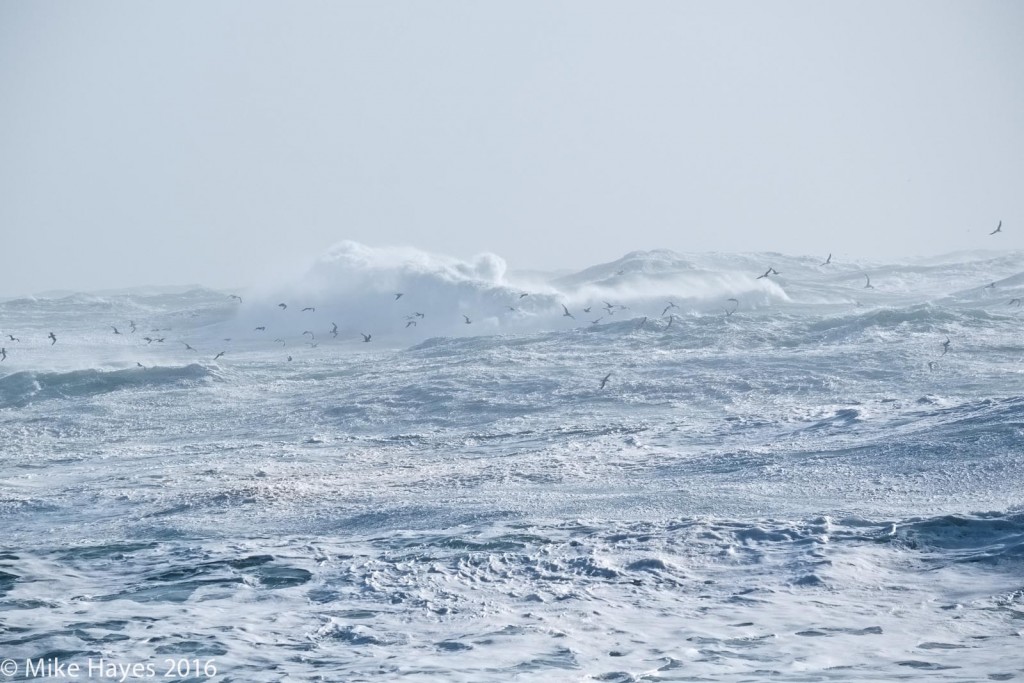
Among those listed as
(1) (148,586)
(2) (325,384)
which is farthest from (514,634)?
(2) (325,384)

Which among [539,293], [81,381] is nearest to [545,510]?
[81,381]

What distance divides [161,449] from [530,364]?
329 inches

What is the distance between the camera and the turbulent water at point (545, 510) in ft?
25.2

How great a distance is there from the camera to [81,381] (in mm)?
21750

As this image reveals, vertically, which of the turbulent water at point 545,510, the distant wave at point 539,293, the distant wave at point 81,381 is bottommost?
the turbulent water at point 545,510

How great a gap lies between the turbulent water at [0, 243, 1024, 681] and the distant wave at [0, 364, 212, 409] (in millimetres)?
82

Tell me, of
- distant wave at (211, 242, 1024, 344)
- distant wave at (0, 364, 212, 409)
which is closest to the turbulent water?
distant wave at (0, 364, 212, 409)

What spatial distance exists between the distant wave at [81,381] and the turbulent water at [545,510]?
0.08 metres

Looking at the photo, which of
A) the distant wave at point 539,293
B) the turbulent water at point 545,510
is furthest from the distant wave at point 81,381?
the distant wave at point 539,293

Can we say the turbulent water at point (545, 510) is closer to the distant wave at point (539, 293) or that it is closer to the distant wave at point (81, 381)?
the distant wave at point (81, 381)

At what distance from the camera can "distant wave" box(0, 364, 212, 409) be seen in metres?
20.7

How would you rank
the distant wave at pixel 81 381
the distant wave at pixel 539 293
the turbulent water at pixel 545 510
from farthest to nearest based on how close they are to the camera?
1. the distant wave at pixel 539 293
2. the distant wave at pixel 81 381
3. the turbulent water at pixel 545 510

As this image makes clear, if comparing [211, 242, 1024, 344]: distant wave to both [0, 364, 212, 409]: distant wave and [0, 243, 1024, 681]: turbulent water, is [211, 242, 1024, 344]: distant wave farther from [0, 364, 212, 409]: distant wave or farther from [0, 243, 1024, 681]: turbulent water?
[0, 243, 1024, 681]: turbulent water

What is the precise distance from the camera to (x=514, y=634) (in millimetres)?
7883
